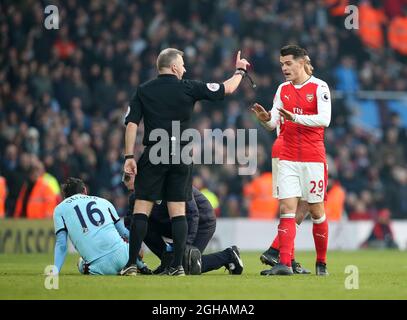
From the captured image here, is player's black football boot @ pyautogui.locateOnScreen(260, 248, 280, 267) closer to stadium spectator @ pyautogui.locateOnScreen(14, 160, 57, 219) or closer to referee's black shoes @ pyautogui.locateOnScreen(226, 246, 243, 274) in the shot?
referee's black shoes @ pyautogui.locateOnScreen(226, 246, 243, 274)

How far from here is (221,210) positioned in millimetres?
22672

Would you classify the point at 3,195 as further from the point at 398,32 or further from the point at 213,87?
the point at 398,32

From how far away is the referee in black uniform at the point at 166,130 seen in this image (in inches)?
443

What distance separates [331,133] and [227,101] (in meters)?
2.53

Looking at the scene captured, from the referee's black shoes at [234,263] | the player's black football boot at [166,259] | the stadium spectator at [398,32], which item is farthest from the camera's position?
the stadium spectator at [398,32]

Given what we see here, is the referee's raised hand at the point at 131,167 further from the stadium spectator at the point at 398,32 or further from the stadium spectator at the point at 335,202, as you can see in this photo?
the stadium spectator at the point at 398,32

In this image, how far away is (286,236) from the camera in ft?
38.6

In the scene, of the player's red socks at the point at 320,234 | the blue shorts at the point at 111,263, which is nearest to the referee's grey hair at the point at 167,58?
the blue shorts at the point at 111,263

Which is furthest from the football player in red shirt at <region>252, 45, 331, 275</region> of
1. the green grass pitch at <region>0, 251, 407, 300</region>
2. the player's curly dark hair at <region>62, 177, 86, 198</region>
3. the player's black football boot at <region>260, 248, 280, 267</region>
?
the player's curly dark hair at <region>62, 177, 86, 198</region>

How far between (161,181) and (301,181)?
154 centimetres

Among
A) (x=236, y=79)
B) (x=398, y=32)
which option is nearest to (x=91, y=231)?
(x=236, y=79)

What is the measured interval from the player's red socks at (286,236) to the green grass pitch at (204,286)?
23cm

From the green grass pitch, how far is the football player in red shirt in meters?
0.57

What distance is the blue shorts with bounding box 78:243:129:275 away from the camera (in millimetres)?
11617
